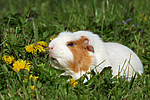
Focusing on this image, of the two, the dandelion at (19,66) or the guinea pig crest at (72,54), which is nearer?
the guinea pig crest at (72,54)

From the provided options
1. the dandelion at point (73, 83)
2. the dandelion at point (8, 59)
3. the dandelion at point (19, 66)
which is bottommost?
the dandelion at point (73, 83)

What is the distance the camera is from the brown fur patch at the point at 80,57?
2.72m

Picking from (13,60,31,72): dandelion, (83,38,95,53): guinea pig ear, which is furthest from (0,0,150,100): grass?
(83,38,95,53): guinea pig ear

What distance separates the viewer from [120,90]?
101 inches

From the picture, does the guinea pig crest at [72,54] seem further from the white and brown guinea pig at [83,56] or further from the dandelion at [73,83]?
the dandelion at [73,83]

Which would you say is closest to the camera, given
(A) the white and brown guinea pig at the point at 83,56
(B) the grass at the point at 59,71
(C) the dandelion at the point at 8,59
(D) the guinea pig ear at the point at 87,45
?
(B) the grass at the point at 59,71

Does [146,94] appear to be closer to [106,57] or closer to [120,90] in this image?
[120,90]


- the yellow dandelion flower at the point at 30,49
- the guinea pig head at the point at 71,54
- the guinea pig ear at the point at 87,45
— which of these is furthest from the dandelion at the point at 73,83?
the yellow dandelion flower at the point at 30,49

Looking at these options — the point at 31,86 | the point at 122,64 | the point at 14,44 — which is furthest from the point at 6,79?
the point at 122,64

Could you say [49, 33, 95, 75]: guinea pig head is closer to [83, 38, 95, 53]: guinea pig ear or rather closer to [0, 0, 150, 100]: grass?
[83, 38, 95, 53]: guinea pig ear

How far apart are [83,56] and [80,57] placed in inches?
1.9

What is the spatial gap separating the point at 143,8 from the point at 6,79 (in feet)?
11.4

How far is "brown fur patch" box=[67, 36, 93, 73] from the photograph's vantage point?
2.72 metres

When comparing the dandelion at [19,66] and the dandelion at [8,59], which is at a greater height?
→ the dandelion at [8,59]
